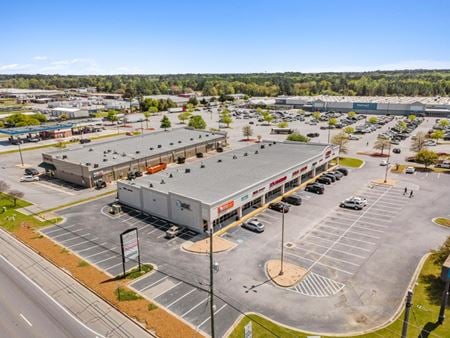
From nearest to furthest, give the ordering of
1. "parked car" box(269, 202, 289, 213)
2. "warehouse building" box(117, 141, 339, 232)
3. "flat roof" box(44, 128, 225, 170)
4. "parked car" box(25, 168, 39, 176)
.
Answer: "warehouse building" box(117, 141, 339, 232)
"parked car" box(269, 202, 289, 213)
"flat roof" box(44, 128, 225, 170)
"parked car" box(25, 168, 39, 176)

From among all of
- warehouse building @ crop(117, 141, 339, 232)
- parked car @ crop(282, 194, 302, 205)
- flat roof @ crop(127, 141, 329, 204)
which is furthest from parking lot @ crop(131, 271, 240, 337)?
parked car @ crop(282, 194, 302, 205)

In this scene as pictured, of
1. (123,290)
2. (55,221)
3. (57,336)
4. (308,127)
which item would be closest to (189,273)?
(123,290)

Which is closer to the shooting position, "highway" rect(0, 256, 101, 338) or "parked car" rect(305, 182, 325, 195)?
"highway" rect(0, 256, 101, 338)

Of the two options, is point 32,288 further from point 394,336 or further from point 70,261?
point 394,336

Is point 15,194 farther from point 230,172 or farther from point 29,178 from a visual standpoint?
point 230,172

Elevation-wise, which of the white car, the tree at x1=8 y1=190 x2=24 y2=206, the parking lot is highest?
the white car

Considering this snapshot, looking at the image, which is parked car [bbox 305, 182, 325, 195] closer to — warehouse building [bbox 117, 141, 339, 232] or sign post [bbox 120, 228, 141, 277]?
warehouse building [bbox 117, 141, 339, 232]
